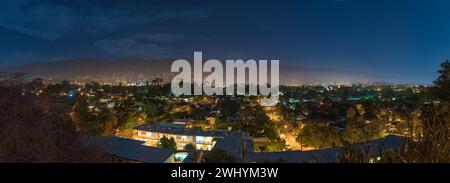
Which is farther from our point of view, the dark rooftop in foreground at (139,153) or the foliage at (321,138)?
the foliage at (321,138)

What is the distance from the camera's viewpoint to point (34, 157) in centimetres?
439

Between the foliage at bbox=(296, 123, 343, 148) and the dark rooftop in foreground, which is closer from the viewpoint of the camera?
the dark rooftop in foreground

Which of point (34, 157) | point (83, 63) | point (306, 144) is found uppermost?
point (83, 63)

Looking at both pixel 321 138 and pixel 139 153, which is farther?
pixel 321 138

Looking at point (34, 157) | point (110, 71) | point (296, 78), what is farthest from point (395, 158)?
point (296, 78)

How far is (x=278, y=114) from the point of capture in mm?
30109

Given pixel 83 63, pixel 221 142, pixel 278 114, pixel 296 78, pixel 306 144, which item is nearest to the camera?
pixel 221 142

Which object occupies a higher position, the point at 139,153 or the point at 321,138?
the point at 321,138
